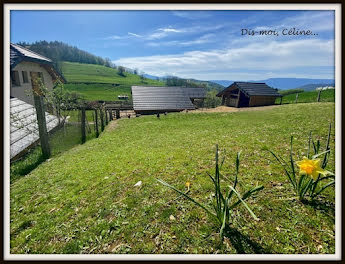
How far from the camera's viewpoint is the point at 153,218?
2.35 meters

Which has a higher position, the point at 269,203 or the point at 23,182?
the point at 269,203

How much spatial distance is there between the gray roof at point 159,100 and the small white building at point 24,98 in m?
11.0

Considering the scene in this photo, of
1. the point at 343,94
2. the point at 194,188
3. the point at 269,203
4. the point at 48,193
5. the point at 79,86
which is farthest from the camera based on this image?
the point at 79,86

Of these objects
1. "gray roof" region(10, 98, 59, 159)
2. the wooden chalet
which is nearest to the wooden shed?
the wooden chalet

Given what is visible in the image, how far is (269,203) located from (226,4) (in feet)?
9.20

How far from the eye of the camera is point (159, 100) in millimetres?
25906

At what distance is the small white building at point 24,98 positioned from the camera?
554 cm

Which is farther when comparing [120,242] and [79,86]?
[79,86]

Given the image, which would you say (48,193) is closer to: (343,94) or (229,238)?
→ (229,238)

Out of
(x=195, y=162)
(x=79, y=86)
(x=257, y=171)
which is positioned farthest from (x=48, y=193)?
(x=79, y=86)

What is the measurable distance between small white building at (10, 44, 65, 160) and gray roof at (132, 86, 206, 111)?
11.0m

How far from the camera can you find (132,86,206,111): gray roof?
24078 millimetres

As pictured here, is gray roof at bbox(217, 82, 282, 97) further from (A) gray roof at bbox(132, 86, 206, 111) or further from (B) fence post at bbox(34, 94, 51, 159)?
(B) fence post at bbox(34, 94, 51, 159)

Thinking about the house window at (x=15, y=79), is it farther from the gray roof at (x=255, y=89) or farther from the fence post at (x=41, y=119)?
the gray roof at (x=255, y=89)
